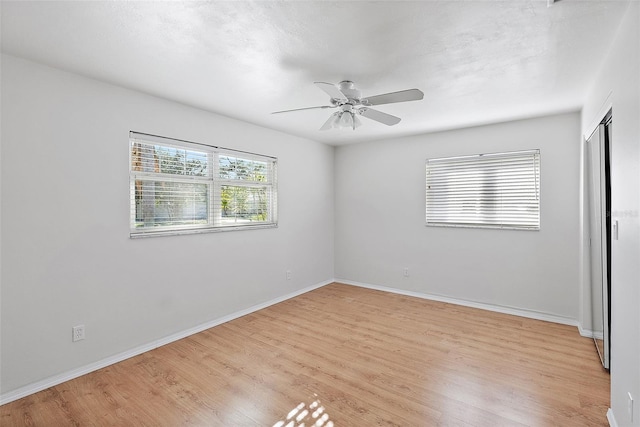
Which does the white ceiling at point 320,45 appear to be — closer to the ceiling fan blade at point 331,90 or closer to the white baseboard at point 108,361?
the ceiling fan blade at point 331,90

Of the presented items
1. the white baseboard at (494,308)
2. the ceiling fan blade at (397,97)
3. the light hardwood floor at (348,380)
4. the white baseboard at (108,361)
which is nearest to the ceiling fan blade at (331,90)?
the ceiling fan blade at (397,97)

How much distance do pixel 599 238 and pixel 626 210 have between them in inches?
50.6

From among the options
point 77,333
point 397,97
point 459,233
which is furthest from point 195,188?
point 459,233

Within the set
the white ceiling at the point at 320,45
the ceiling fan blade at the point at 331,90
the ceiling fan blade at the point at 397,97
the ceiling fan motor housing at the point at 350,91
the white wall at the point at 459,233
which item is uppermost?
the white ceiling at the point at 320,45

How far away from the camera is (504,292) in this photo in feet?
13.1

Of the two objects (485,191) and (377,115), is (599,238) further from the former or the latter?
(377,115)

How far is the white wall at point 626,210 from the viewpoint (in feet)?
4.99

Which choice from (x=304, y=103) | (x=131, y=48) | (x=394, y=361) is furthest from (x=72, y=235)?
(x=394, y=361)

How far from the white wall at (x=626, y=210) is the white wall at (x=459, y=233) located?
1859 mm

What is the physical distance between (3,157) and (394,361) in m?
3.37

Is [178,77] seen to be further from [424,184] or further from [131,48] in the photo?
[424,184]

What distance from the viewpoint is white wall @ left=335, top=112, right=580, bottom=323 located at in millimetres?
3615

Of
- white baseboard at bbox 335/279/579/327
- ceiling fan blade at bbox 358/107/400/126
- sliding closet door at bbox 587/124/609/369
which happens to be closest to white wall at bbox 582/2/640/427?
sliding closet door at bbox 587/124/609/369

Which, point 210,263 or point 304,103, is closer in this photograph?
point 304,103
